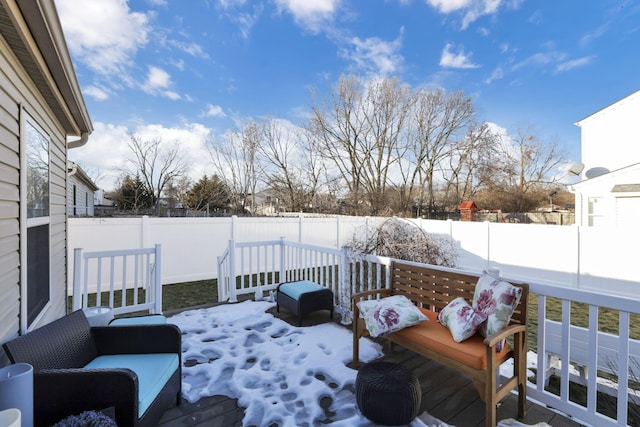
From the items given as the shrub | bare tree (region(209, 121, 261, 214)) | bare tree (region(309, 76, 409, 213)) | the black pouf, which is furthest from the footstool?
bare tree (region(209, 121, 261, 214))

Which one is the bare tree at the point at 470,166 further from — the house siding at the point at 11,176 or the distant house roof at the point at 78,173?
the house siding at the point at 11,176

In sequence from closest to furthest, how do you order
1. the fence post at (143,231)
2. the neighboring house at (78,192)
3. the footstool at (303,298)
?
the footstool at (303,298) < the fence post at (143,231) < the neighboring house at (78,192)

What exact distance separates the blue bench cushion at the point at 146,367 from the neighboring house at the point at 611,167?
10.2m

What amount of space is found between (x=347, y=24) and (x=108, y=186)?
1919 cm

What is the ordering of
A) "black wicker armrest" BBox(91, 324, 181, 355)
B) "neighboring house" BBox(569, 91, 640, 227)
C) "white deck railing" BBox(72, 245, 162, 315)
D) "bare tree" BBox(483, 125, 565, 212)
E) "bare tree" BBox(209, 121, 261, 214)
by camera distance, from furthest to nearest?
"bare tree" BBox(483, 125, 565, 212)
"bare tree" BBox(209, 121, 261, 214)
"neighboring house" BBox(569, 91, 640, 227)
"white deck railing" BBox(72, 245, 162, 315)
"black wicker armrest" BBox(91, 324, 181, 355)

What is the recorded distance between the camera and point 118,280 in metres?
6.23

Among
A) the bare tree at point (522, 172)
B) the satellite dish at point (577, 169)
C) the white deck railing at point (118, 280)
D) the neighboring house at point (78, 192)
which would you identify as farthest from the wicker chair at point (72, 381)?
the bare tree at point (522, 172)

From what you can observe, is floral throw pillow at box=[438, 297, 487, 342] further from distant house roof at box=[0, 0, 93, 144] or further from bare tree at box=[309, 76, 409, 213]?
bare tree at box=[309, 76, 409, 213]

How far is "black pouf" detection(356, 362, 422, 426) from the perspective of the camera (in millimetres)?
1966

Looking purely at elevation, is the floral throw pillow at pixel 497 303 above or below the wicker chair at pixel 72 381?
above

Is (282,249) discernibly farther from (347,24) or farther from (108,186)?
(108,186)

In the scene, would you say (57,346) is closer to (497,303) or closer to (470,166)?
(497,303)

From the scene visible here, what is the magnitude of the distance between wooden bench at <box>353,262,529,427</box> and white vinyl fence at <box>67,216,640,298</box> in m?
4.43

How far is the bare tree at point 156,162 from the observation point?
56.8 feet
